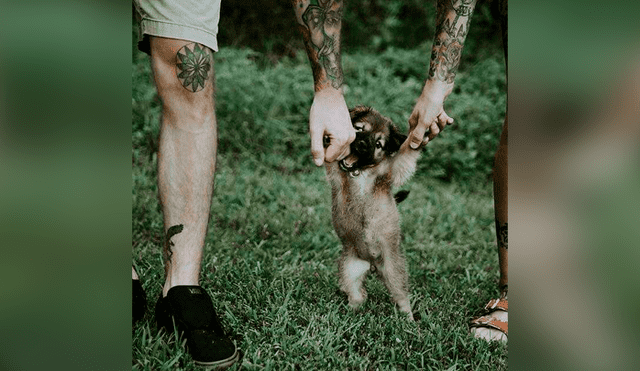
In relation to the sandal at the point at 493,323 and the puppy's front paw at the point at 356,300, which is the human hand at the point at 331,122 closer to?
the puppy's front paw at the point at 356,300

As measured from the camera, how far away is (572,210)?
1.03 m

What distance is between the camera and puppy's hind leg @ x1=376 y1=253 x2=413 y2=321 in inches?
69.4

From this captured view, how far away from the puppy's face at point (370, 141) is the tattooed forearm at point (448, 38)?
0.20 meters

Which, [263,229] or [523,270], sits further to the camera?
[263,229]

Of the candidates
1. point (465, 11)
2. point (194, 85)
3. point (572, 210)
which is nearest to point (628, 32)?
point (572, 210)

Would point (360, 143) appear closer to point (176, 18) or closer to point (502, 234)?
point (502, 234)

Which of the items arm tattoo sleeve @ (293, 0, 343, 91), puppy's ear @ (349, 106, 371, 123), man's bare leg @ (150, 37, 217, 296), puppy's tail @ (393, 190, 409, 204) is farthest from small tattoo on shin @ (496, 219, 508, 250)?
man's bare leg @ (150, 37, 217, 296)

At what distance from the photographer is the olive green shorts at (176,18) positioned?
1.34 m

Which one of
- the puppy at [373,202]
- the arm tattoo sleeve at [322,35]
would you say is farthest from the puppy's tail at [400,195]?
the arm tattoo sleeve at [322,35]

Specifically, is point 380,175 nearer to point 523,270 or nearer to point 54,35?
point 523,270

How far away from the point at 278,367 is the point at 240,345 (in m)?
0.11

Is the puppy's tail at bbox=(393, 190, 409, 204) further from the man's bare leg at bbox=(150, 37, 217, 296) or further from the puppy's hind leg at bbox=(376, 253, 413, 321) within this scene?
the man's bare leg at bbox=(150, 37, 217, 296)

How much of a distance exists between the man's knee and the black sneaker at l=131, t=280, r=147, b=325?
463mm

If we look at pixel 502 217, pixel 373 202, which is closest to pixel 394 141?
pixel 373 202
